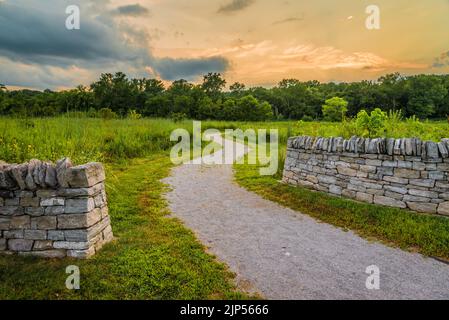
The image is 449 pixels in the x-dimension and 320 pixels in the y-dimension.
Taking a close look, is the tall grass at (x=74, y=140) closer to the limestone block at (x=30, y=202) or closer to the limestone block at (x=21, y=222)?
the limestone block at (x=30, y=202)

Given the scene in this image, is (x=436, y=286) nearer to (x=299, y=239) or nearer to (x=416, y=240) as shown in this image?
(x=416, y=240)

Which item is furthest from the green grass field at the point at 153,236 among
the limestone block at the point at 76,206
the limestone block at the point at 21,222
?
the limestone block at the point at 76,206

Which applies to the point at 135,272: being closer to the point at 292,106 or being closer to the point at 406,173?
the point at 406,173

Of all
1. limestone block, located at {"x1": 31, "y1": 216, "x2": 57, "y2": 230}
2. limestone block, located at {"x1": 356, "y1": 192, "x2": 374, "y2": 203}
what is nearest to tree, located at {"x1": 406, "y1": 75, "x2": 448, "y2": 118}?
limestone block, located at {"x1": 356, "y1": 192, "x2": 374, "y2": 203}

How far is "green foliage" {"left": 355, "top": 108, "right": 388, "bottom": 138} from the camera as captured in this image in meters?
6.93

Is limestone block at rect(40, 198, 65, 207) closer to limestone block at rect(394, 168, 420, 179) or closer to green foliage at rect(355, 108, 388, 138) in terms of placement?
limestone block at rect(394, 168, 420, 179)

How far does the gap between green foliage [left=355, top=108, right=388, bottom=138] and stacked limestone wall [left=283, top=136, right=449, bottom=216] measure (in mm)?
654

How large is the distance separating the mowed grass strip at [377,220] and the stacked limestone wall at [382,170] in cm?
25

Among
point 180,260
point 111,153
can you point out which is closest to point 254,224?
point 180,260

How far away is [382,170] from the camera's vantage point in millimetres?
6012
